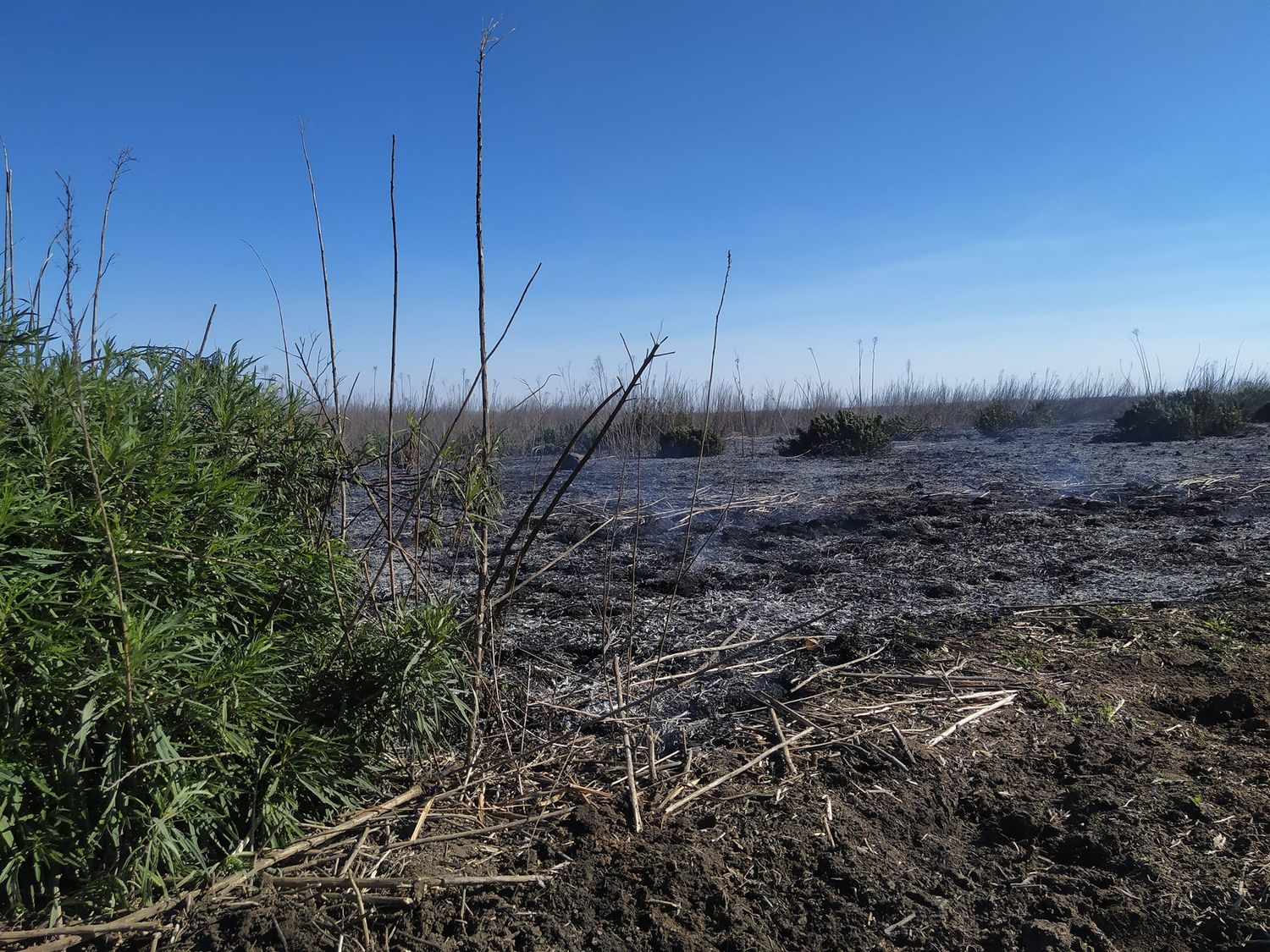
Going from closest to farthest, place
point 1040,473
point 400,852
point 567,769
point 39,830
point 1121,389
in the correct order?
point 39,830 → point 400,852 → point 567,769 → point 1040,473 → point 1121,389

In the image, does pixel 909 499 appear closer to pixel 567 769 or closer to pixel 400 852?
pixel 567 769

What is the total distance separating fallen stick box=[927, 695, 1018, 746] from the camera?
109 inches

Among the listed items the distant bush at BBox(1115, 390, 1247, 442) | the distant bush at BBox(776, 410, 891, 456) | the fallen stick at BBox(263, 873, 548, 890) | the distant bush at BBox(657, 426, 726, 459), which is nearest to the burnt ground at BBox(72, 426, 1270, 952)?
the fallen stick at BBox(263, 873, 548, 890)

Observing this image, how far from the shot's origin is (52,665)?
1.62 meters

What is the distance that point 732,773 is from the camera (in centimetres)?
248

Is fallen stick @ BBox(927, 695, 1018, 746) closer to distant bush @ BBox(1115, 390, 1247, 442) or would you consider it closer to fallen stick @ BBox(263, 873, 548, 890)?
fallen stick @ BBox(263, 873, 548, 890)

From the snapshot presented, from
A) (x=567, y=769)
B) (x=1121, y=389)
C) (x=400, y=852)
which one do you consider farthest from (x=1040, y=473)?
(x=1121, y=389)

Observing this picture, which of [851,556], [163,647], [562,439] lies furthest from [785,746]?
[562,439]

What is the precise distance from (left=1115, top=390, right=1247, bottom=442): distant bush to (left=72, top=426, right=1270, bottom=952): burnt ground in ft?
31.2

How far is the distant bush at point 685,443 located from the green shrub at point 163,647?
10.2 metres

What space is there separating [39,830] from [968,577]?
4757mm

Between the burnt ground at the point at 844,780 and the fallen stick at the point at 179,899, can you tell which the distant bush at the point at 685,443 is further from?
the fallen stick at the point at 179,899

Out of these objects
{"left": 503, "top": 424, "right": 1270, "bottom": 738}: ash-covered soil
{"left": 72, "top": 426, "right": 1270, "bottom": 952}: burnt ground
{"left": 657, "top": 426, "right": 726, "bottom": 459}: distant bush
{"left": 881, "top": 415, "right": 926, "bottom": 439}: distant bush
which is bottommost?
{"left": 72, "top": 426, "right": 1270, "bottom": 952}: burnt ground

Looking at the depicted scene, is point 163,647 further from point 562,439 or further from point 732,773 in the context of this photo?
point 562,439
